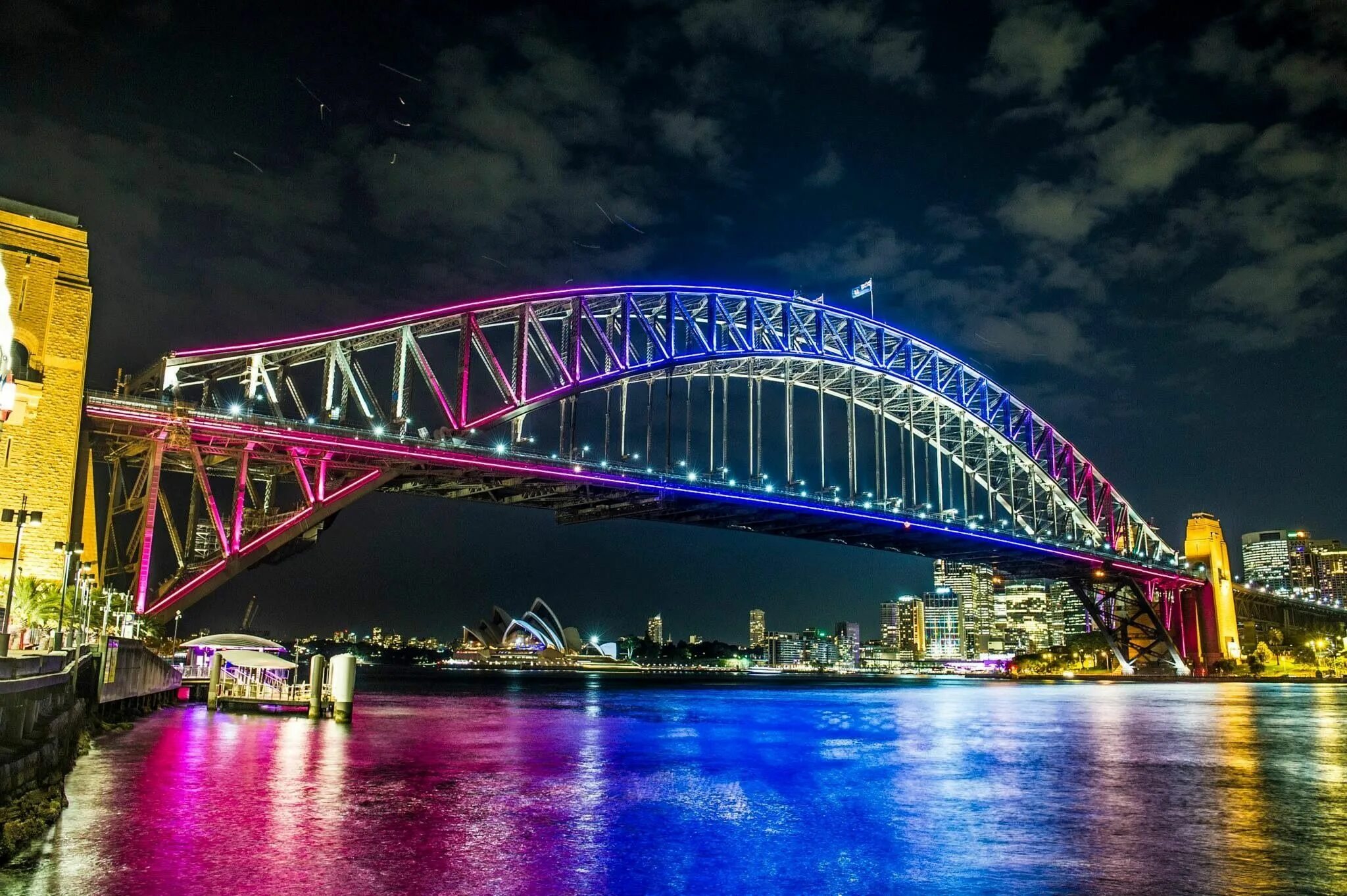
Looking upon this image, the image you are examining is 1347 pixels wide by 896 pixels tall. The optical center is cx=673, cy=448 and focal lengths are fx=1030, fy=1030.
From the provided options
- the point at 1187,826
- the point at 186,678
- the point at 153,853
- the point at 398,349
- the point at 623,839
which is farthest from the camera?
the point at 398,349

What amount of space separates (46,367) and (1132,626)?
3458 inches

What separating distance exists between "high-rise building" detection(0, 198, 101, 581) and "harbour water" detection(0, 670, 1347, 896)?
624 cm

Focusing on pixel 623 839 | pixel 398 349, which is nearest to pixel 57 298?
pixel 398 349

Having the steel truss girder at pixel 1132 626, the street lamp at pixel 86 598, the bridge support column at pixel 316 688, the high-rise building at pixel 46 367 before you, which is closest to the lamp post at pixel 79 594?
the street lamp at pixel 86 598

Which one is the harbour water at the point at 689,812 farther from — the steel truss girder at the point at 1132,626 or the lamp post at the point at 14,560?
the steel truss girder at the point at 1132,626

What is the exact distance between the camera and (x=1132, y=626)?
301 feet

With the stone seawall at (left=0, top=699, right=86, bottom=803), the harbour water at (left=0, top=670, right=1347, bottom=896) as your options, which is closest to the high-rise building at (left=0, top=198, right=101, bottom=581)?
the harbour water at (left=0, top=670, right=1347, bottom=896)

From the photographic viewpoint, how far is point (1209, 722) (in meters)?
34.5

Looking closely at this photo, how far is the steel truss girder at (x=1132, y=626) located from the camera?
86750 millimetres

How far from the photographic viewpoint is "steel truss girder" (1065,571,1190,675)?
8675 centimetres

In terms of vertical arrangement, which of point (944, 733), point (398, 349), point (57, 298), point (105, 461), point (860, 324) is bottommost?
point (944, 733)

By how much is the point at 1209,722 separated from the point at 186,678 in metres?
39.4

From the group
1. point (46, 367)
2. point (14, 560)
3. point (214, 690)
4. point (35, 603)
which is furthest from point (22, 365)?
point (14, 560)

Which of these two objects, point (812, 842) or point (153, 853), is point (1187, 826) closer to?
point (812, 842)
